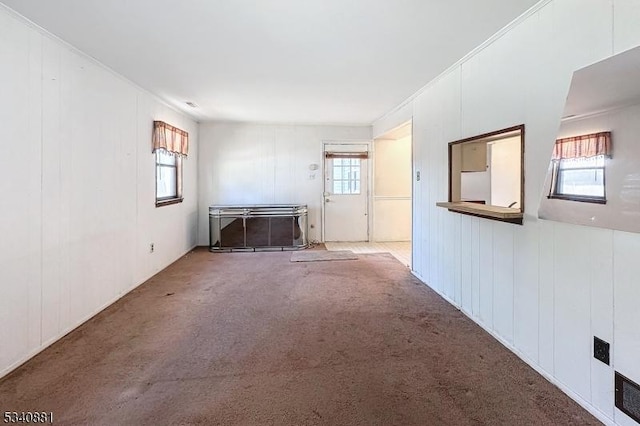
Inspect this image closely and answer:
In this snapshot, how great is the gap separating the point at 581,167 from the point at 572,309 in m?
0.78

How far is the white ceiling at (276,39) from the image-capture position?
2160 millimetres

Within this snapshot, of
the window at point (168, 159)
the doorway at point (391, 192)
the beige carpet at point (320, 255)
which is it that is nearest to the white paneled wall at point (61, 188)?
the window at point (168, 159)

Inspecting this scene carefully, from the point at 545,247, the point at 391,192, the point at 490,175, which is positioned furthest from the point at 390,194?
the point at 545,247

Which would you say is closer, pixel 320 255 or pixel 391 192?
pixel 320 255

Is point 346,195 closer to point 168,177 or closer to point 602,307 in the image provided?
point 168,177

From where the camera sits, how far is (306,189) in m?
6.71

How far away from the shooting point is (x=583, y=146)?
69.4 inches

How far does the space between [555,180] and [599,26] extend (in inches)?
31.3

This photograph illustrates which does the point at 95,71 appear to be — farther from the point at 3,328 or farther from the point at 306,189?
the point at 306,189

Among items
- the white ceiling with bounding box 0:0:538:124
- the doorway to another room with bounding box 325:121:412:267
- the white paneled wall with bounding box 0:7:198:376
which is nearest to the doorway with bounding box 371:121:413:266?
the doorway to another room with bounding box 325:121:412:267

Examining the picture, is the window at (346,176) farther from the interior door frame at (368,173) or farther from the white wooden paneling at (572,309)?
the white wooden paneling at (572,309)

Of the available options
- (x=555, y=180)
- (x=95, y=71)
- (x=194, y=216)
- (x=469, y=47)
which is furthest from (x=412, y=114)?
(x=194, y=216)

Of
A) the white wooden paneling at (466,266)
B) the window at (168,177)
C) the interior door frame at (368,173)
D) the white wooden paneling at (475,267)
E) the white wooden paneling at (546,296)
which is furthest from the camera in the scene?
the interior door frame at (368,173)

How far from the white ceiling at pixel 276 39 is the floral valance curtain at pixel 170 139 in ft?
1.76
